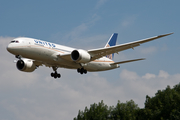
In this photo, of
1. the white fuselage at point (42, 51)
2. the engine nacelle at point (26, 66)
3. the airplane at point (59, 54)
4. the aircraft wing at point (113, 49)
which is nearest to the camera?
the white fuselage at point (42, 51)

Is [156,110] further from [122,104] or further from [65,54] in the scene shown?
[65,54]

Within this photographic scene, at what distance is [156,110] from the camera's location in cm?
5622

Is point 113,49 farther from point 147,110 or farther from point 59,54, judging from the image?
point 147,110

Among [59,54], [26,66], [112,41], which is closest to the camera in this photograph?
[59,54]

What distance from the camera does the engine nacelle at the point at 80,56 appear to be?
39.6m

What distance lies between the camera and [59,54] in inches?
1571

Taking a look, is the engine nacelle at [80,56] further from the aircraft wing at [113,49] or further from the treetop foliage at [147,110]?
the treetop foliage at [147,110]

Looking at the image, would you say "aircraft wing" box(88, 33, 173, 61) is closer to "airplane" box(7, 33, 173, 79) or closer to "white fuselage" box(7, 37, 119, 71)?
"airplane" box(7, 33, 173, 79)

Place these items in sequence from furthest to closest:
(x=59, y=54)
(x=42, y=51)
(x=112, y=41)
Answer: (x=112, y=41) < (x=59, y=54) < (x=42, y=51)

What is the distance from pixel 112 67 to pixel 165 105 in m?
15.3

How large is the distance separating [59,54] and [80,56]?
2.63 meters

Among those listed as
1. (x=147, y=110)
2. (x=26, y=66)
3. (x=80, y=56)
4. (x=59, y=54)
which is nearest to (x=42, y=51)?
(x=59, y=54)

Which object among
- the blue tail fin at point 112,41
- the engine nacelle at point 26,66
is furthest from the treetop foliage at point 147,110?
the engine nacelle at point 26,66

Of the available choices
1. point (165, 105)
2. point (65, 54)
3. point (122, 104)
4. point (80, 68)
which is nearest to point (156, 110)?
point (165, 105)
